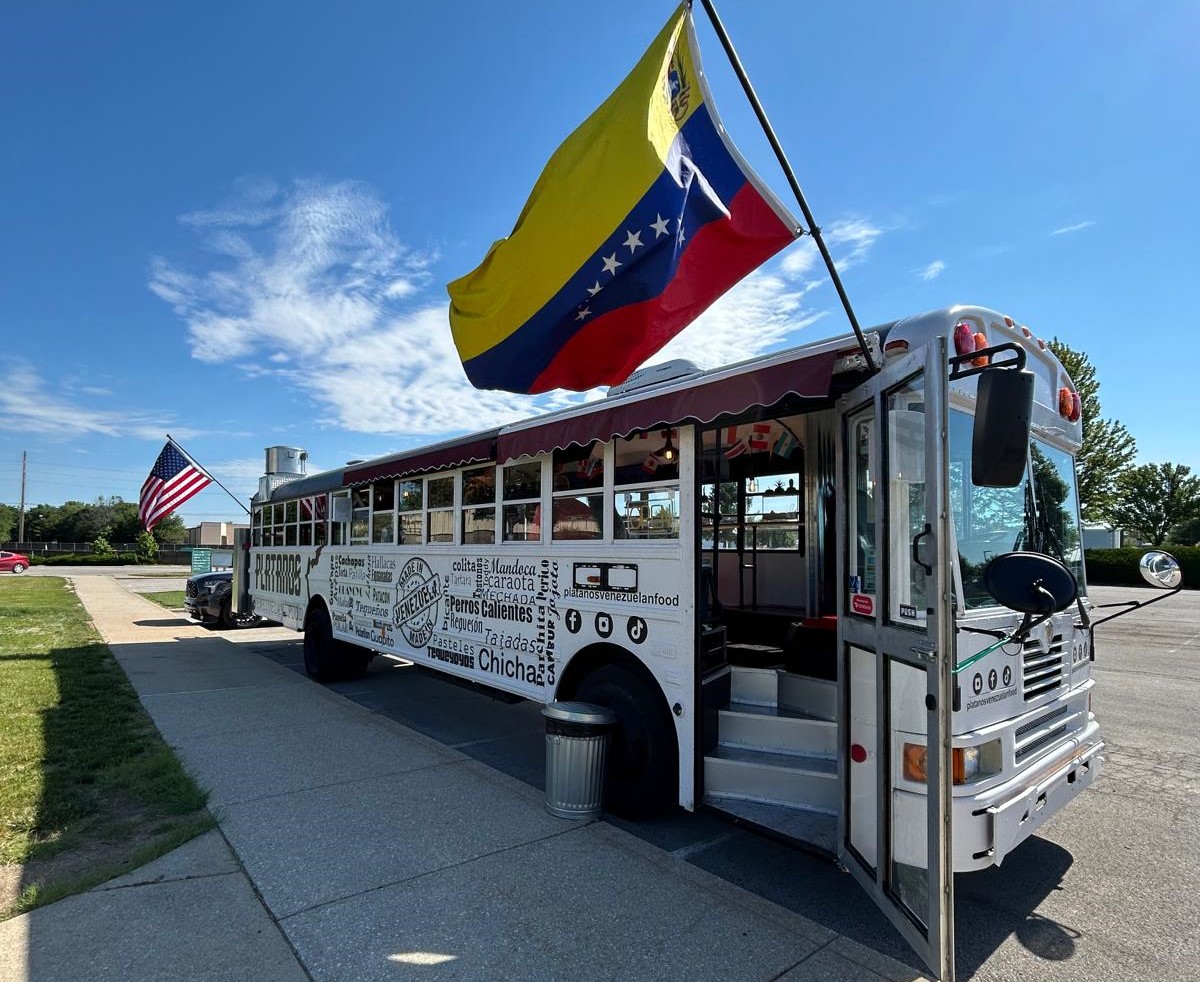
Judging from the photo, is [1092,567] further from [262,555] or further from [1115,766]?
[262,555]

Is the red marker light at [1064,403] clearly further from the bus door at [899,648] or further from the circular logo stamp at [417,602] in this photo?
the circular logo stamp at [417,602]

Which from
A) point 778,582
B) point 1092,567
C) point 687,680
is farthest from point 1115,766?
point 1092,567

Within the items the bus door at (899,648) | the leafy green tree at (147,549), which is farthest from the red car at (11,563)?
the bus door at (899,648)

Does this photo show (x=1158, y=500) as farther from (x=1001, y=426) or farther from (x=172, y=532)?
(x=172, y=532)

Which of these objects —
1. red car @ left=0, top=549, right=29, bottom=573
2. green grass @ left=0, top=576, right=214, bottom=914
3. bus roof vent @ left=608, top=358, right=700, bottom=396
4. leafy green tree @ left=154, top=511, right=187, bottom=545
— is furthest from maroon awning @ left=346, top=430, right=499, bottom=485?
leafy green tree @ left=154, top=511, right=187, bottom=545

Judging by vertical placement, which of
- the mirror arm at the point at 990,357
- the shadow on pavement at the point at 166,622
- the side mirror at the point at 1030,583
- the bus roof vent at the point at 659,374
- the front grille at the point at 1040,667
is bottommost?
the shadow on pavement at the point at 166,622

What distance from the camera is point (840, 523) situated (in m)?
3.43

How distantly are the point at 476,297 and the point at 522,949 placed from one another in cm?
329

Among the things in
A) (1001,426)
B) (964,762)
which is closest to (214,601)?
(964,762)

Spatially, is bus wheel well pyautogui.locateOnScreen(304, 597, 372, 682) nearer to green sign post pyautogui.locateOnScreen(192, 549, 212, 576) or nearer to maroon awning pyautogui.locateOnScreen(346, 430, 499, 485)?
maroon awning pyautogui.locateOnScreen(346, 430, 499, 485)

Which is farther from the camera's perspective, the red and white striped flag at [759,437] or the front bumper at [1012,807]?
the red and white striped flag at [759,437]

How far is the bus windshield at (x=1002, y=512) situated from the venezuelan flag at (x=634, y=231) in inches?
48.4

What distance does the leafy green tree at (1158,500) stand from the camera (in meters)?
49.8

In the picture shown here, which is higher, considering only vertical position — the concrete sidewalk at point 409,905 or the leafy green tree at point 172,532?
the leafy green tree at point 172,532
